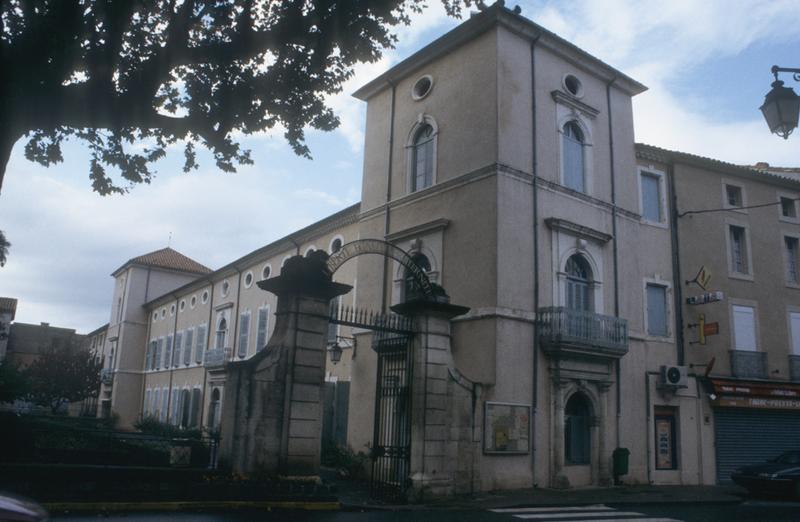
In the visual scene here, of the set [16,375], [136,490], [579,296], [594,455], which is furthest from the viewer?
[16,375]

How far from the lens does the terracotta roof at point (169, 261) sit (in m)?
53.8

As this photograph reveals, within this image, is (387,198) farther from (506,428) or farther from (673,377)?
(673,377)

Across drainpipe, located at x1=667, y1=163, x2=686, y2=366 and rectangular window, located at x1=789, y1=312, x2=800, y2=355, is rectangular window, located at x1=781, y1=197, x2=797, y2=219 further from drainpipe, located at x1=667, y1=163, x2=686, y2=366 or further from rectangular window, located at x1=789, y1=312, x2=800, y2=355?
drainpipe, located at x1=667, y1=163, x2=686, y2=366

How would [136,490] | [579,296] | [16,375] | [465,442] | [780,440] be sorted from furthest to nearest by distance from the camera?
[16,375] < [780,440] < [579,296] < [465,442] < [136,490]

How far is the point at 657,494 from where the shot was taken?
16844mm

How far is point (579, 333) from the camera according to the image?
1777 centimetres

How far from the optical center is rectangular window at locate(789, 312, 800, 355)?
23.5 metres

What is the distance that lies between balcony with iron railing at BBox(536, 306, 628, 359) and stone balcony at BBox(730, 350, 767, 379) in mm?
5683

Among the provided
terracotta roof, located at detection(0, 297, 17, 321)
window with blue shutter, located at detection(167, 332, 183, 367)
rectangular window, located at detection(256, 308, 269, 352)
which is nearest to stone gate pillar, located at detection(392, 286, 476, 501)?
rectangular window, located at detection(256, 308, 269, 352)

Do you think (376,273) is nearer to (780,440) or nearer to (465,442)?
(465,442)

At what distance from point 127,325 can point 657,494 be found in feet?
147

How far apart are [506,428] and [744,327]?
11.2 m

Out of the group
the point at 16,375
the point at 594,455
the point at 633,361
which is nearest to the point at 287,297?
the point at 594,455

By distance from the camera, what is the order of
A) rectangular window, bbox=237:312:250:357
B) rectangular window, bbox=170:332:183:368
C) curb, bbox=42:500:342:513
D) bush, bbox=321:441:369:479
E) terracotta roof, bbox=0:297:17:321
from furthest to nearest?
1. terracotta roof, bbox=0:297:17:321
2. rectangular window, bbox=170:332:183:368
3. rectangular window, bbox=237:312:250:357
4. bush, bbox=321:441:369:479
5. curb, bbox=42:500:342:513
